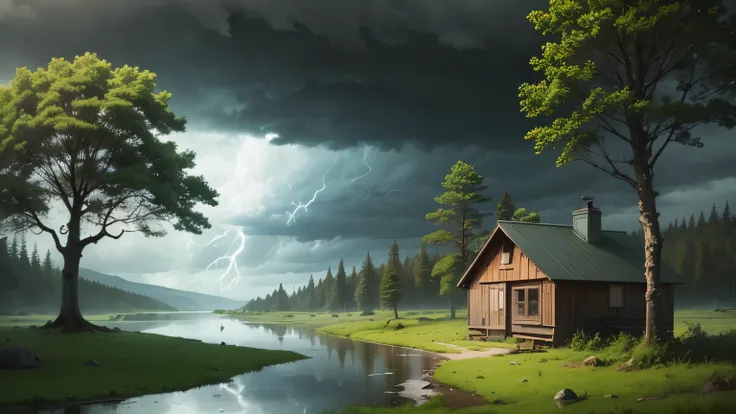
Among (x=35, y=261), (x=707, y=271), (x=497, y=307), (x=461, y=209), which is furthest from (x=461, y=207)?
(x=35, y=261)

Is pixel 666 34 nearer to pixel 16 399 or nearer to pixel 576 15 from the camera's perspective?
pixel 576 15

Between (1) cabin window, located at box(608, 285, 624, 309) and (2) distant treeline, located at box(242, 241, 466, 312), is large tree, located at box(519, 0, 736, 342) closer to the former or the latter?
(1) cabin window, located at box(608, 285, 624, 309)

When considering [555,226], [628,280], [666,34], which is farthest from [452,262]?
[666,34]

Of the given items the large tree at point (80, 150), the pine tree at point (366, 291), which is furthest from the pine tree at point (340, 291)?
the large tree at point (80, 150)

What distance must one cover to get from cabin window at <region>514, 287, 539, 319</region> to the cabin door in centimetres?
122

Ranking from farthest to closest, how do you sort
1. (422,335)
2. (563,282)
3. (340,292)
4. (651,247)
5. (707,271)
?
(340,292), (707,271), (422,335), (563,282), (651,247)

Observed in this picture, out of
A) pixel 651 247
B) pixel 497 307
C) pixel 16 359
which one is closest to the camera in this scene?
pixel 651 247

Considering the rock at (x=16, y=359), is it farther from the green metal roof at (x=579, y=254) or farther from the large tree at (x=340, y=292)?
the large tree at (x=340, y=292)

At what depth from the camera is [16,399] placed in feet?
72.2

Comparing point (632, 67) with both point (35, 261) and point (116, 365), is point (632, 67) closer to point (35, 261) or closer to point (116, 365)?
point (116, 365)

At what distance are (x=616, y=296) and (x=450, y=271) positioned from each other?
32041 millimetres

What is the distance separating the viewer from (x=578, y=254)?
42.2m

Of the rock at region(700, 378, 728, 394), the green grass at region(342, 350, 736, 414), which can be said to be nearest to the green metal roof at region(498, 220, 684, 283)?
the green grass at region(342, 350, 736, 414)

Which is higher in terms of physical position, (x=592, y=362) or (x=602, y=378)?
(x=592, y=362)
